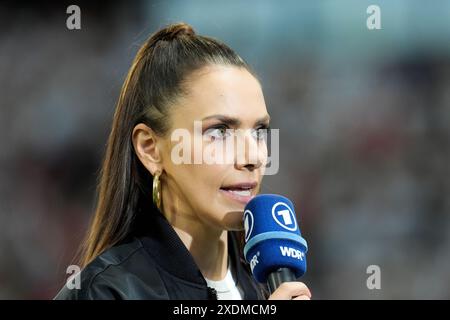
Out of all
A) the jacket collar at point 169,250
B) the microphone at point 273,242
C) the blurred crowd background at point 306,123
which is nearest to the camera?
the microphone at point 273,242

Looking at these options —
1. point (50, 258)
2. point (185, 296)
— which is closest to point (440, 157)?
point (50, 258)

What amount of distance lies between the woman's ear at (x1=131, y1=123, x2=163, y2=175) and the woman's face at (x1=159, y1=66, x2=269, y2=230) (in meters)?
0.02

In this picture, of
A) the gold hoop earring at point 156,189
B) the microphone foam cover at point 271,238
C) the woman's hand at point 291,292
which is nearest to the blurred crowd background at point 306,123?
the gold hoop earring at point 156,189

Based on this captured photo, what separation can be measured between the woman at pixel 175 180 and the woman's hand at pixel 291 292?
12.3 inches

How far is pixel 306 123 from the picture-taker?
145 inches

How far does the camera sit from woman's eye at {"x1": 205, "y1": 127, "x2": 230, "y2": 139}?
160 cm

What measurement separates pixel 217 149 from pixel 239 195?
11 centimetres

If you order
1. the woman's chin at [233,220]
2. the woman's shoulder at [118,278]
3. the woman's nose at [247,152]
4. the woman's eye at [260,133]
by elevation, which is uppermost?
the woman's eye at [260,133]

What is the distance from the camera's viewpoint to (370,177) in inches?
144

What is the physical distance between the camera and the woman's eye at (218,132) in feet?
5.25

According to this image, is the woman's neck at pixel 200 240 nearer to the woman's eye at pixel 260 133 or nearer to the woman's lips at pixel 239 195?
the woman's lips at pixel 239 195

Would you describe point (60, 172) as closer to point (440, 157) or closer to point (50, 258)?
point (50, 258)

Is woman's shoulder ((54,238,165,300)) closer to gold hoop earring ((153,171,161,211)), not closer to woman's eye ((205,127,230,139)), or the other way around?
gold hoop earring ((153,171,161,211))

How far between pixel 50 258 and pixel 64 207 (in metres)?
0.26
